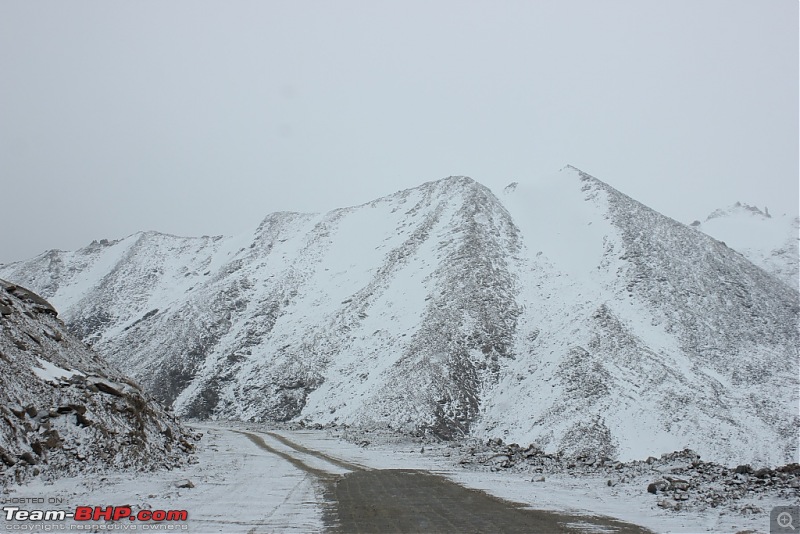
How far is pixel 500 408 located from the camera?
3844cm

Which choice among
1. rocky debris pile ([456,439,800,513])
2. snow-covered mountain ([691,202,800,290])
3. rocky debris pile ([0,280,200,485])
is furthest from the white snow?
snow-covered mountain ([691,202,800,290])

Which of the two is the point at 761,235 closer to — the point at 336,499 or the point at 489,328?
the point at 489,328

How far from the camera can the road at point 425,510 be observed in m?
9.25

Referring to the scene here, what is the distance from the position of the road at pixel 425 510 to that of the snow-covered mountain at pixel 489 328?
20.4m

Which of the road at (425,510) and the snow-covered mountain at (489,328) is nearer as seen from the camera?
the road at (425,510)

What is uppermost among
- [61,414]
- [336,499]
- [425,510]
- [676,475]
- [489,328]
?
[489,328]

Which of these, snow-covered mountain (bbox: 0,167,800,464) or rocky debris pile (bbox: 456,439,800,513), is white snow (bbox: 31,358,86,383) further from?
snow-covered mountain (bbox: 0,167,800,464)

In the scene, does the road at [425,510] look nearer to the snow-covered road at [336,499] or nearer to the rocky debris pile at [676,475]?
the snow-covered road at [336,499]

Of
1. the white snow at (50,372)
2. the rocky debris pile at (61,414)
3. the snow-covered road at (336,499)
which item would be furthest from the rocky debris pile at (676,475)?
the white snow at (50,372)

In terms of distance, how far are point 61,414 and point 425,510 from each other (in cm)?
1117

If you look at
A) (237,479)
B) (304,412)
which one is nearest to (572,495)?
(237,479)

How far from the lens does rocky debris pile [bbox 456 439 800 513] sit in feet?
36.8

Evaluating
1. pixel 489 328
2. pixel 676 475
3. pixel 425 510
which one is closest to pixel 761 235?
pixel 489 328

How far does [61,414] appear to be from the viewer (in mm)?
15234
